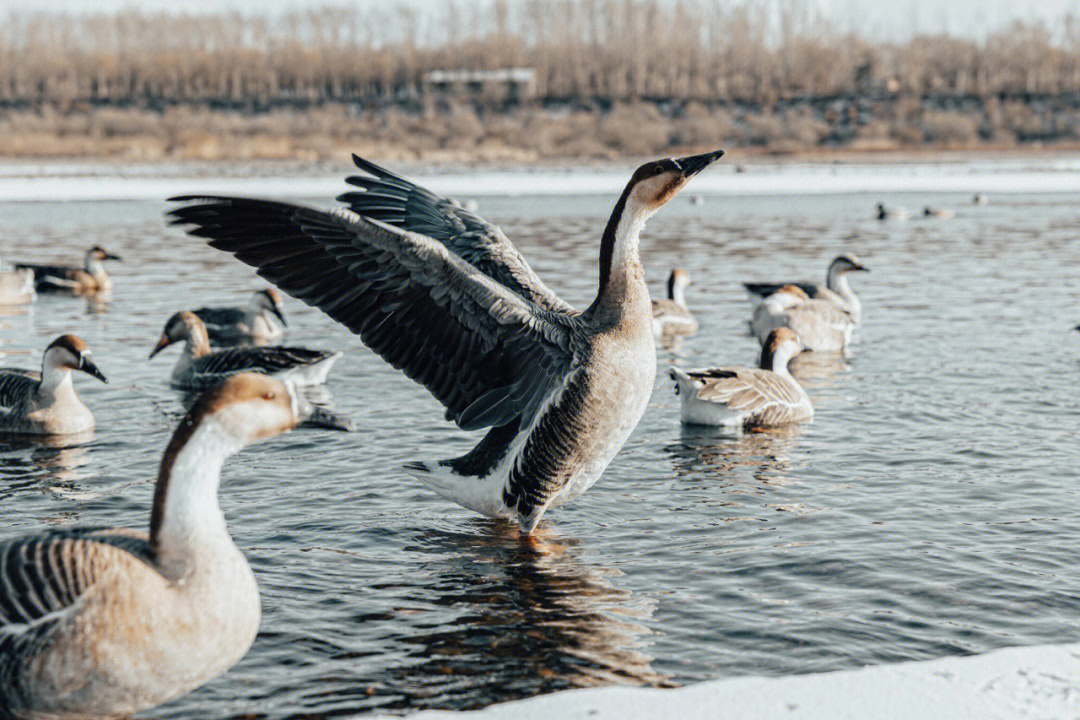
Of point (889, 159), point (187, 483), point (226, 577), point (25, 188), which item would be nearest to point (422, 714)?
point (226, 577)

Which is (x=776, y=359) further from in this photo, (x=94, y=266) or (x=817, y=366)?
(x=94, y=266)

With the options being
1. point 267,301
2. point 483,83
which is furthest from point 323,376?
point 483,83

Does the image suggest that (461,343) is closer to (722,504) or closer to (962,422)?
(722,504)

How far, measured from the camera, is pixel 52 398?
9172mm

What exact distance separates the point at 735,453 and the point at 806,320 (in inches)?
167

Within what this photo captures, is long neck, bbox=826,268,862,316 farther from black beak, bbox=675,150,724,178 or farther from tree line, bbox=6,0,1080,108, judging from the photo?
tree line, bbox=6,0,1080,108

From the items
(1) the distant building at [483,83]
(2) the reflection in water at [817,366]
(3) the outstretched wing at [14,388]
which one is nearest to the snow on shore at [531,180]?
(2) the reflection in water at [817,366]

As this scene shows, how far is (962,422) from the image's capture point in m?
9.32

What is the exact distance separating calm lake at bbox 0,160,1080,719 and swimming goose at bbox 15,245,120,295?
107 inches

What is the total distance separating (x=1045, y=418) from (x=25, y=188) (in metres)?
34.9

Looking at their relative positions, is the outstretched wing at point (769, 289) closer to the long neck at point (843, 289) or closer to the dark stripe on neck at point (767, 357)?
the long neck at point (843, 289)

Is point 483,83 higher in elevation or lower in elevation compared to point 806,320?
higher

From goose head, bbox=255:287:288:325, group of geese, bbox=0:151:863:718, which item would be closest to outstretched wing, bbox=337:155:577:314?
group of geese, bbox=0:151:863:718

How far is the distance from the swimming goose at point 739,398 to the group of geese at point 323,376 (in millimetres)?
18
